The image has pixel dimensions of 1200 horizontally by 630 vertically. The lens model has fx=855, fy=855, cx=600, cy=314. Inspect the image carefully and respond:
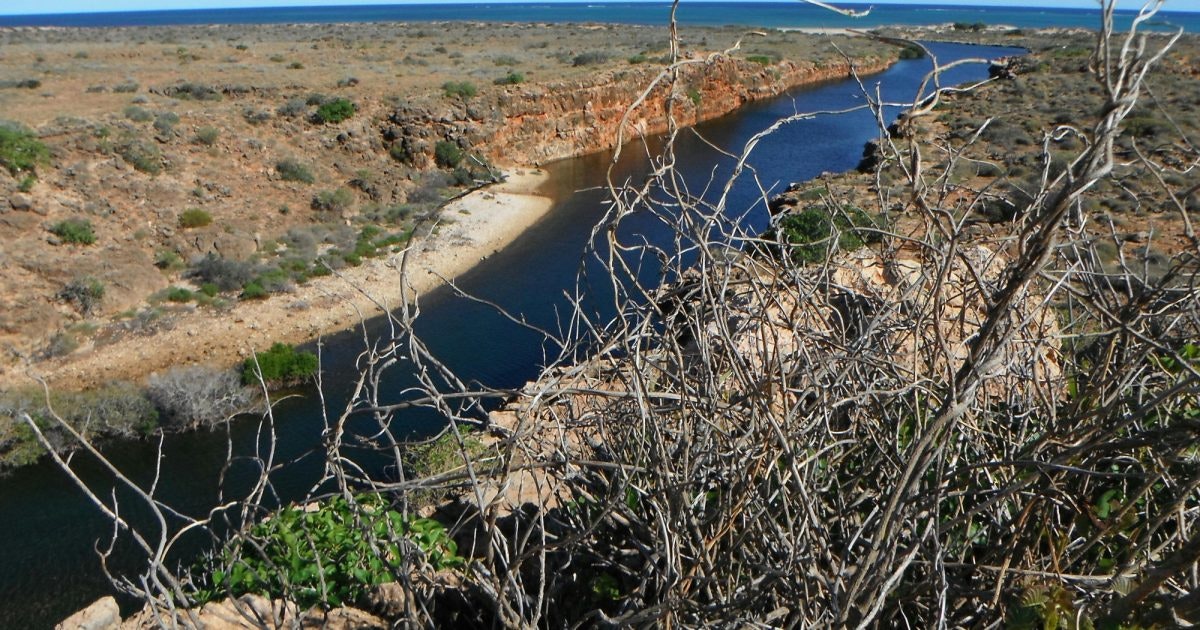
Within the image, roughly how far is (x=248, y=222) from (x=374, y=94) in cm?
912

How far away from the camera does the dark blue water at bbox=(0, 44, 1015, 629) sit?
9.34m

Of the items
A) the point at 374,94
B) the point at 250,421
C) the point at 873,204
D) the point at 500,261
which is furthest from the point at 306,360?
the point at 374,94

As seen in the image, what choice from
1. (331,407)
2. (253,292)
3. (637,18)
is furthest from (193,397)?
(637,18)

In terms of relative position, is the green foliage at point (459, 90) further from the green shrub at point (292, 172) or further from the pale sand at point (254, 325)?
the pale sand at point (254, 325)

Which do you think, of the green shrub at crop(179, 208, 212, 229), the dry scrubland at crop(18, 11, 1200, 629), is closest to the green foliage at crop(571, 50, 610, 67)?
the green shrub at crop(179, 208, 212, 229)

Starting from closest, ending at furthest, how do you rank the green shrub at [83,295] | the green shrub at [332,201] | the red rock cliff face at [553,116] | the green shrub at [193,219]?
the green shrub at [83,295] → the green shrub at [193,219] → the green shrub at [332,201] → the red rock cliff face at [553,116]

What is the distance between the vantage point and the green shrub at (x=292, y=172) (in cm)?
2309

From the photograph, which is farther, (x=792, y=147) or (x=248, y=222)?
(x=792, y=147)

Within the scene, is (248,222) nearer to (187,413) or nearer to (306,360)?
(306,360)

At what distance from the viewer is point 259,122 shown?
2488 centimetres

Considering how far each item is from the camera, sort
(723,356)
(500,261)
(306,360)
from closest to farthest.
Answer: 1. (723,356)
2. (306,360)
3. (500,261)

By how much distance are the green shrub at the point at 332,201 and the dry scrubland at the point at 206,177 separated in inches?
2.2

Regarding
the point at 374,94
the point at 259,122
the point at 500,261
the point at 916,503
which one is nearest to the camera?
the point at 916,503

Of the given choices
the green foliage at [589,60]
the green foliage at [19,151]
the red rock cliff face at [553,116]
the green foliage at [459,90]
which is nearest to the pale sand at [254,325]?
the green foliage at [19,151]
